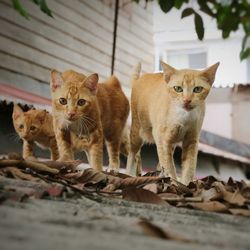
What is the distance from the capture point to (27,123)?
3318 millimetres

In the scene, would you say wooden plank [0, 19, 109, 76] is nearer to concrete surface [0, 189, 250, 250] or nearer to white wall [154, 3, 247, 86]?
white wall [154, 3, 247, 86]

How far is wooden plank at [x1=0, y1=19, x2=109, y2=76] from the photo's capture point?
18.6ft

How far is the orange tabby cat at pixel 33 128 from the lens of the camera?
3.33m

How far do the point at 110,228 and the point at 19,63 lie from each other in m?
5.00

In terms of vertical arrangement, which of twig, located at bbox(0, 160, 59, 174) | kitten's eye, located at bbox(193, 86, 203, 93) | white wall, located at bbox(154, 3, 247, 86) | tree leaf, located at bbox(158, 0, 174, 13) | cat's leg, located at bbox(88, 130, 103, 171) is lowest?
twig, located at bbox(0, 160, 59, 174)

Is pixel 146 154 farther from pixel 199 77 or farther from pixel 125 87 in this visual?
pixel 125 87

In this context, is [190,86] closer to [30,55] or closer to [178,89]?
[178,89]

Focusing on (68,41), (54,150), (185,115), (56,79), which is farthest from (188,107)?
(68,41)

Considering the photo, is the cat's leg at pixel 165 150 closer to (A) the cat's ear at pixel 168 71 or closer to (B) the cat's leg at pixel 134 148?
(A) the cat's ear at pixel 168 71

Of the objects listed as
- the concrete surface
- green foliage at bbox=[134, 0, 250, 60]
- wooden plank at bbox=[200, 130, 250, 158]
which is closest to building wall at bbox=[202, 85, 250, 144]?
wooden plank at bbox=[200, 130, 250, 158]

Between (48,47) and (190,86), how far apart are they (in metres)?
3.64

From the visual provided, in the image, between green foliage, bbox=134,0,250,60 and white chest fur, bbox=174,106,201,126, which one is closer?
green foliage, bbox=134,0,250,60

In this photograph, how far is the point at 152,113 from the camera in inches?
134

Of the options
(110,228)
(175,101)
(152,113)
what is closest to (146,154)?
(152,113)
